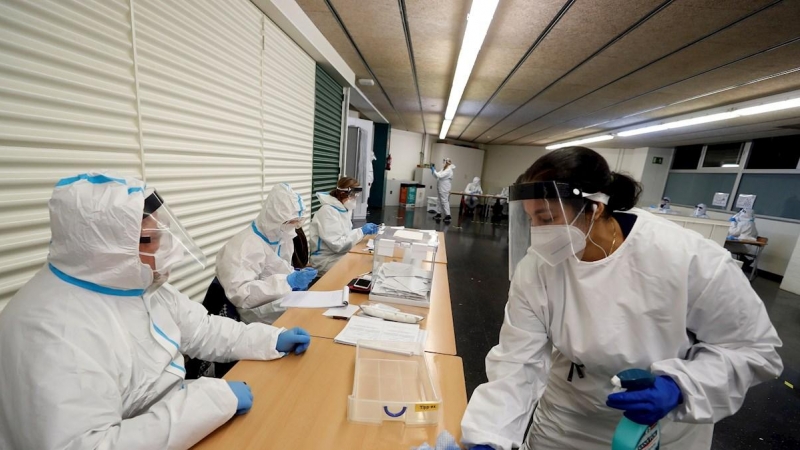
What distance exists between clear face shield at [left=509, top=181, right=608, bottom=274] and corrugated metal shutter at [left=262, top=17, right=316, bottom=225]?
2492mm

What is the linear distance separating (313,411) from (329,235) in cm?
212

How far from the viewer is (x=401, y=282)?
175cm

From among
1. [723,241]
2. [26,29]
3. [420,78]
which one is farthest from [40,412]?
[723,241]

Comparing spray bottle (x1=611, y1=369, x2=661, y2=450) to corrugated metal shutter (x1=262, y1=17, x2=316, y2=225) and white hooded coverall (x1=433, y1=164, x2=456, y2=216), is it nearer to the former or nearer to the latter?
corrugated metal shutter (x1=262, y1=17, x2=316, y2=225)

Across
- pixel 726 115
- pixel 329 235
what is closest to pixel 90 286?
pixel 329 235

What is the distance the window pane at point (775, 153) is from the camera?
5.70 metres

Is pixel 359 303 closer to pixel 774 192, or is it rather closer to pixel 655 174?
pixel 774 192

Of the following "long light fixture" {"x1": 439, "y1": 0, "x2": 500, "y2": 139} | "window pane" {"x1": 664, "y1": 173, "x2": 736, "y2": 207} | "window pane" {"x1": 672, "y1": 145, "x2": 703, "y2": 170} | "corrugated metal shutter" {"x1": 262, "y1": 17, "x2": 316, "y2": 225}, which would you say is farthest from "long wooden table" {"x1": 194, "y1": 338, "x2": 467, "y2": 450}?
"window pane" {"x1": 672, "y1": 145, "x2": 703, "y2": 170}

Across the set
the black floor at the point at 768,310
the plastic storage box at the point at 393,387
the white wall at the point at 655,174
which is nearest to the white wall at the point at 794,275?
the black floor at the point at 768,310

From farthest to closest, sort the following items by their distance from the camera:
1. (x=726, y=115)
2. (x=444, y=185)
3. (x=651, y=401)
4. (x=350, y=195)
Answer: (x=444, y=185)
(x=726, y=115)
(x=350, y=195)
(x=651, y=401)

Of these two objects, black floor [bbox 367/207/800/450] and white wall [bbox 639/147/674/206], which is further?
white wall [bbox 639/147/674/206]

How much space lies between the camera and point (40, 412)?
0.63 metres

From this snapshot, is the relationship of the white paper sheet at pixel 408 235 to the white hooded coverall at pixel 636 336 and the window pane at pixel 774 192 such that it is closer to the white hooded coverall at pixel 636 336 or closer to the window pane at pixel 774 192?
the white hooded coverall at pixel 636 336

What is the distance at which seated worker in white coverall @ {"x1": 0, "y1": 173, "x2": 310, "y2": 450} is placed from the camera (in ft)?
2.10
